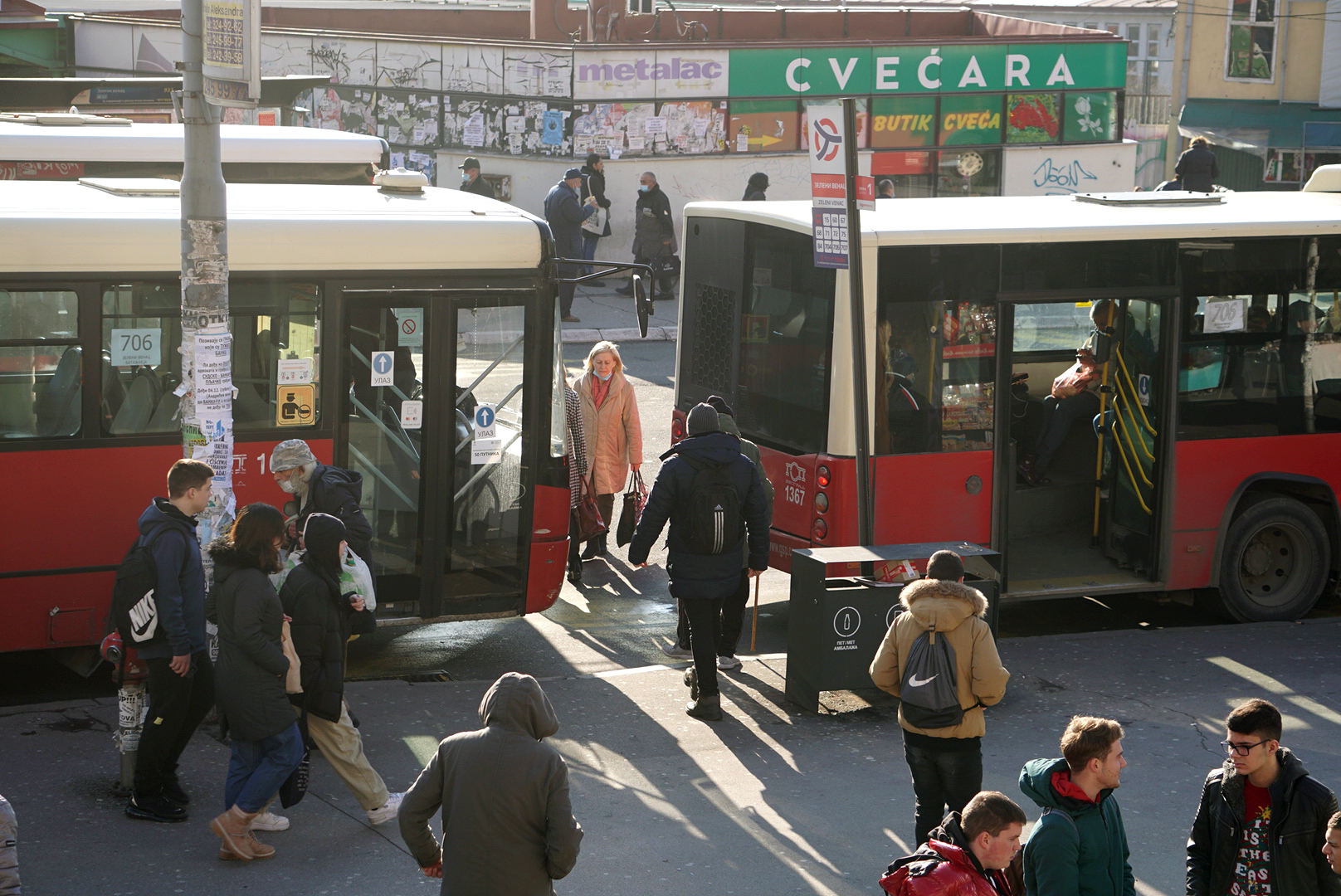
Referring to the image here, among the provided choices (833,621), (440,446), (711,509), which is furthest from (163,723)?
(833,621)

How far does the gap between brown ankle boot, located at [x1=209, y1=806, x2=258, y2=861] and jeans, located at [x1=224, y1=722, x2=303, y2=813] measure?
0.04m

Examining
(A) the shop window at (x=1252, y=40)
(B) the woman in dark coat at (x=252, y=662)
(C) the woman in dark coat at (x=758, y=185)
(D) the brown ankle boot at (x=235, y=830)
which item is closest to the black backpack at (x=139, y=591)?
(B) the woman in dark coat at (x=252, y=662)

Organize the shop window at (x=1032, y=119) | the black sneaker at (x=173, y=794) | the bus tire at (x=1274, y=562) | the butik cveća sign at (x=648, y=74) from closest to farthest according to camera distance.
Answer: the black sneaker at (x=173, y=794), the bus tire at (x=1274, y=562), the butik cveća sign at (x=648, y=74), the shop window at (x=1032, y=119)

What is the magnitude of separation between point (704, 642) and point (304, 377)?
2684mm

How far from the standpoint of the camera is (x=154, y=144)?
10828mm

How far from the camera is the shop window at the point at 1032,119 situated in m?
27.3

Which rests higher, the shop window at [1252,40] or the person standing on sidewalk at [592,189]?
the shop window at [1252,40]

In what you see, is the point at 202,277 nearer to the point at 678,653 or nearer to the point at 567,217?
the point at 678,653

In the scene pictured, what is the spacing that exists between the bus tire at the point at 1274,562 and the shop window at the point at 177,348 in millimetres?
6212

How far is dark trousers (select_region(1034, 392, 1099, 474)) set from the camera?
1043 centimetres

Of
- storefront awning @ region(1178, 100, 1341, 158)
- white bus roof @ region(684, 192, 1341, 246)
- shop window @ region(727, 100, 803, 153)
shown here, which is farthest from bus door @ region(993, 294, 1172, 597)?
storefront awning @ region(1178, 100, 1341, 158)

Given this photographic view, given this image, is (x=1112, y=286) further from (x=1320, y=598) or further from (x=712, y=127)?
(x=712, y=127)

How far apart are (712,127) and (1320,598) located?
16.1 meters

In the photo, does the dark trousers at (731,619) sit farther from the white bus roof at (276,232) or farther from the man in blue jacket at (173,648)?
the man in blue jacket at (173,648)
